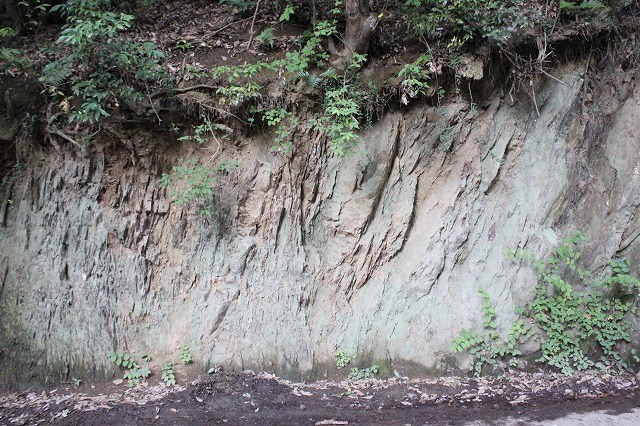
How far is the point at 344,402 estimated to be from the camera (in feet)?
16.5

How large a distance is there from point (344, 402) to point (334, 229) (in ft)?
7.04

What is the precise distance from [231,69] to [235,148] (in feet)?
3.38

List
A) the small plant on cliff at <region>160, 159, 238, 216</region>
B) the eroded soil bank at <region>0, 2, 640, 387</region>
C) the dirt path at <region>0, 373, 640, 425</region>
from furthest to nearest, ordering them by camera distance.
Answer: the eroded soil bank at <region>0, 2, 640, 387</region> < the small plant on cliff at <region>160, 159, 238, 216</region> < the dirt path at <region>0, 373, 640, 425</region>

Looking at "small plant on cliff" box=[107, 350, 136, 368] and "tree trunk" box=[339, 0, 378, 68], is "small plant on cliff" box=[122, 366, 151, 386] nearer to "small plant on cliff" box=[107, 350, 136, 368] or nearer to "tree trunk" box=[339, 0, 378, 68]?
"small plant on cliff" box=[107, 350, 136, 368]

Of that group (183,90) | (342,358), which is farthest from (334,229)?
(183,90)

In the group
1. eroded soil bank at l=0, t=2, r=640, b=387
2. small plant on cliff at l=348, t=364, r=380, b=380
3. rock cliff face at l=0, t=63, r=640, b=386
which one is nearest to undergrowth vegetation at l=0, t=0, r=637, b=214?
eroded soil bank at l=0, t=2, r=640, b=387

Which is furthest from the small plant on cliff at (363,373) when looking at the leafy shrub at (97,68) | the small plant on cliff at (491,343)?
the leafy shrub at (97,68)

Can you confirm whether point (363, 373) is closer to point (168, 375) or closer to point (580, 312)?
point (168, 375)

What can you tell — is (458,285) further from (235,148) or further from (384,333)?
(235,148)

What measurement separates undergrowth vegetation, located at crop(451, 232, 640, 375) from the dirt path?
25cm

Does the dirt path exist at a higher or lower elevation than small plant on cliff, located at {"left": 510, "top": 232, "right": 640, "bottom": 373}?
lower

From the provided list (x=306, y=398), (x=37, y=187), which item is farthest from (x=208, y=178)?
(x=306, y=398)

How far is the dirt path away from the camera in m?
4.59

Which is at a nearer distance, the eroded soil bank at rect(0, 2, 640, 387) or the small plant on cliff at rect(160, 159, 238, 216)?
the small plant on cliff at rect(160, 159, 238, 216)
